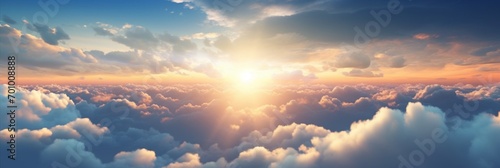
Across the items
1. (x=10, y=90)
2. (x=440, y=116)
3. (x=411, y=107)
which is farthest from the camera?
(x=411, y=107)

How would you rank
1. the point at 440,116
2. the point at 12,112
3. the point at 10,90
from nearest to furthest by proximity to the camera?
the point at 10,90
the point at 12,112
the point at 440,116

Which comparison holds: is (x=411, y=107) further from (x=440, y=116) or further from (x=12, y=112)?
(x=12, y=112)

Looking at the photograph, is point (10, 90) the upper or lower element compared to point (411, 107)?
lower

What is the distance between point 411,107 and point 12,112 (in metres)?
220

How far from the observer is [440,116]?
547ft

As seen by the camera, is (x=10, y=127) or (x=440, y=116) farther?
(x=440, y=116)

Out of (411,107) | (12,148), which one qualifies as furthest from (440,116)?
(12,148)

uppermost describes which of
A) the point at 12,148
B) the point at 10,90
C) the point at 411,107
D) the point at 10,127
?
the point at 411,107

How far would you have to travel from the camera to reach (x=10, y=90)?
42.5 m

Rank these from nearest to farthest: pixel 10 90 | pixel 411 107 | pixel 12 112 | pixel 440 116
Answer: pixel 10 90
pixel 12 112
pixel 440 116
pixel 411 107

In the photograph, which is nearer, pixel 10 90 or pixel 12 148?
pixel 10 90

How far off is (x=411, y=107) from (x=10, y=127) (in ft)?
724

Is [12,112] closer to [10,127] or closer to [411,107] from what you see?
[10,127]

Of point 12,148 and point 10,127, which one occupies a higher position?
point 10,127
